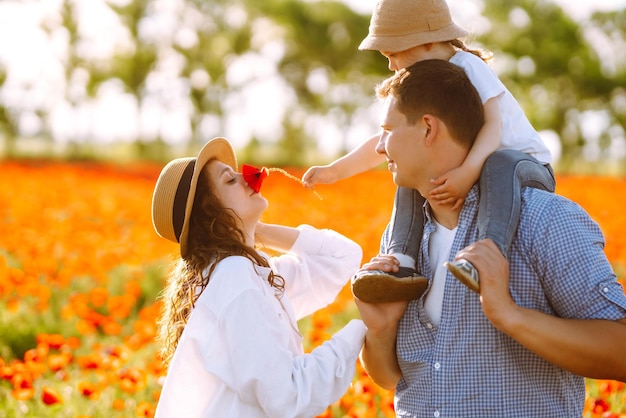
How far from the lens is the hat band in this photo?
313 cm

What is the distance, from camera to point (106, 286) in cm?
716

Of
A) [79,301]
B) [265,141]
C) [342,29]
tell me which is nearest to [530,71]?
[342,29]

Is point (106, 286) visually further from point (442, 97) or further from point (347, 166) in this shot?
point (442, 97)

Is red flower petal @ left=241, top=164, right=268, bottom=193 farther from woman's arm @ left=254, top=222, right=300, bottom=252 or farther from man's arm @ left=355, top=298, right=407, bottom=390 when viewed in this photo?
man's arm @ left=355, top=298, right=407, bottom=390

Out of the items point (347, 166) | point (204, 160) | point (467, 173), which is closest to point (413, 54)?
point (347, 166)

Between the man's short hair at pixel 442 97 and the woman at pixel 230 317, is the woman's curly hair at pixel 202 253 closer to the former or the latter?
the woman at pixel 230 317

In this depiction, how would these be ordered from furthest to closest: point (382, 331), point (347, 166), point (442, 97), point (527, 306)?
point (347, 166) → point (382, 331) → point (442, 97) → point (527, 306)

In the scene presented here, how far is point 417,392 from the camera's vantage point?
8.93 feet

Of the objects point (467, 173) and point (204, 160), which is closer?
point (467, 173)

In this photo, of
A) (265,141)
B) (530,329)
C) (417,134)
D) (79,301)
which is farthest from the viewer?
(265,141)

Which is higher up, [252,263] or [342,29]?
[252,263]

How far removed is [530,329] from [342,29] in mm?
37391

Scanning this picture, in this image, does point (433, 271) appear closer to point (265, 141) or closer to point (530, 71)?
point (265, 141)

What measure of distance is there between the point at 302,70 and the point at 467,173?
3628 cm
